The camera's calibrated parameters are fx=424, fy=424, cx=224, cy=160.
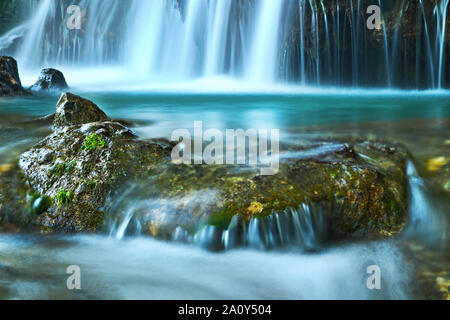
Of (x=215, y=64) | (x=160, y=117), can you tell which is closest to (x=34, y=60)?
(x=215, y=64)

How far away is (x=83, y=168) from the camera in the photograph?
3.98m

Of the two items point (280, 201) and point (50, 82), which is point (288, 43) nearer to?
point (50, 82)

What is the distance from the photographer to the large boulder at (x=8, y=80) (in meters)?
11.5

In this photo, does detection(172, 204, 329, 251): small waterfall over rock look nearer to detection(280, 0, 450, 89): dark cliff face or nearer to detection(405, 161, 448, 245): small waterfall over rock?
detection(405, 161, 448, 245): small waterfall over rock

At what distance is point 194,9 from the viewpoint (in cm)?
1731

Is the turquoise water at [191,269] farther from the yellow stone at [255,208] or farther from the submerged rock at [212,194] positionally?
the yellow stone at [255,208]

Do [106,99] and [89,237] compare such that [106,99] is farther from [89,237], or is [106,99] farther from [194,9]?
[89,237]

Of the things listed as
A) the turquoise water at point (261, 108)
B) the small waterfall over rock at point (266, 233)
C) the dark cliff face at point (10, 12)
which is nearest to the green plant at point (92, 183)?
the small waterfall over rock at point (266, 233)

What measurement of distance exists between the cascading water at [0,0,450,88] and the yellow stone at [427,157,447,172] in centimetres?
859

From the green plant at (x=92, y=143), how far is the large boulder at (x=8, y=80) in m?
8.57

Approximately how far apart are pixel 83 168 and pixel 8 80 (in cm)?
935

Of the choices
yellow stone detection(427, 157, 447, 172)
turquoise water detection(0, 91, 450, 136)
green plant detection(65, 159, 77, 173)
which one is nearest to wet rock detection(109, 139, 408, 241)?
green plant detection(65, 159, 77, 173)

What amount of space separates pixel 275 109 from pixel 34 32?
20314mm

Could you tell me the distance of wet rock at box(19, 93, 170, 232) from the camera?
3.78 meters
